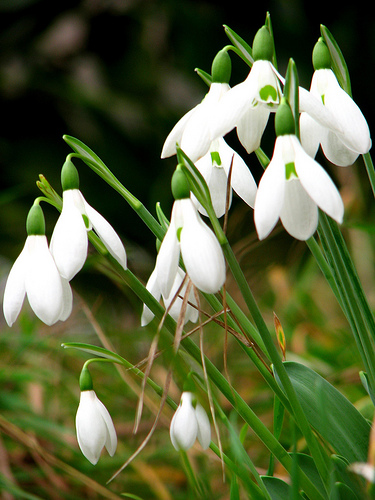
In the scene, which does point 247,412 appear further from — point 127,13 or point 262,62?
point 127,13

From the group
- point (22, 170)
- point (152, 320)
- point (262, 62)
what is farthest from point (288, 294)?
point (22, 170)

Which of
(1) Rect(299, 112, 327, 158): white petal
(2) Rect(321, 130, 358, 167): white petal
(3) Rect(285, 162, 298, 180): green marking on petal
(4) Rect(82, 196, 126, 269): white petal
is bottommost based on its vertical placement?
(2) Rect(321, 130, 358, 167): white petal

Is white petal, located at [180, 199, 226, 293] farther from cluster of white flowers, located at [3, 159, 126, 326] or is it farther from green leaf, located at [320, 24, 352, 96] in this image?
green leaf, located at [320, 24, 352, 96]

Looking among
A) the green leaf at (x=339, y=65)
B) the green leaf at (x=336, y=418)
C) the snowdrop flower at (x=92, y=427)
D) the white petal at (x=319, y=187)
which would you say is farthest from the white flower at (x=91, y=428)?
the green leaf at (x=339, y=65)

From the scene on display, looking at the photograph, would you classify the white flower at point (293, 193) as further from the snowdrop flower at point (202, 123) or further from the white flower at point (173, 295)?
the white flower at point (173, 295)

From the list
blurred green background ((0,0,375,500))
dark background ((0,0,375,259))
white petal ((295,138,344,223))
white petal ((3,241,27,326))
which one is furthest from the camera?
dark background ((0,0,375,259))

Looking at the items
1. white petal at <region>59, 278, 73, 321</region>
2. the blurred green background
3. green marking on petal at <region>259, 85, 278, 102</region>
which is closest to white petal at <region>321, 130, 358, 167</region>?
green marking on petal at <region>259, 85, 278, 102</region>

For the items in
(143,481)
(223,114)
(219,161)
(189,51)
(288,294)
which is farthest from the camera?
(189,51)
